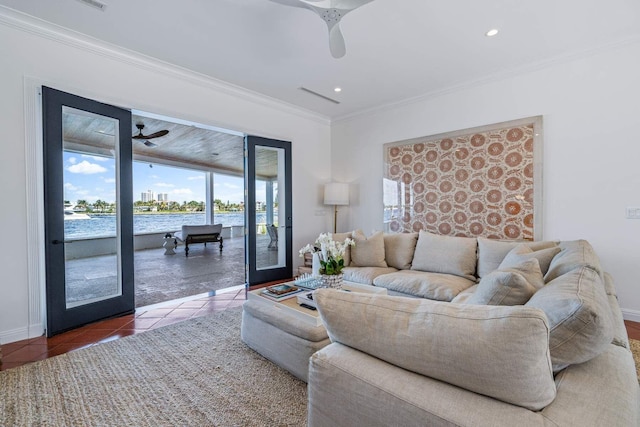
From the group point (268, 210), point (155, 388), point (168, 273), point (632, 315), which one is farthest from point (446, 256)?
point (168, 273)

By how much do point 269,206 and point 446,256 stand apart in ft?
9.22

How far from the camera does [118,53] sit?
10.2 feet

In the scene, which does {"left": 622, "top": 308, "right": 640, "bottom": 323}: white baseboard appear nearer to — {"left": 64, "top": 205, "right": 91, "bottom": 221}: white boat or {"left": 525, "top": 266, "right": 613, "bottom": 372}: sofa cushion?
{"left": 525, "top": 266, "right": 613, "bottom": 372}: sofa cushion

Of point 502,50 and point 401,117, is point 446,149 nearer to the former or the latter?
point 401,117

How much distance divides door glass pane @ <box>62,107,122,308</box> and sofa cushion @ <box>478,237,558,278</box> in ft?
13.2

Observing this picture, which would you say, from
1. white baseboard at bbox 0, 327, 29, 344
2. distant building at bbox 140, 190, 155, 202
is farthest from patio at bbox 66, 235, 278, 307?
distant building at bbox 140, 190, 155, 202

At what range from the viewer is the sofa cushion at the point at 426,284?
109 inches

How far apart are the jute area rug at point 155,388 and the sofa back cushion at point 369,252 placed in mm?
1861

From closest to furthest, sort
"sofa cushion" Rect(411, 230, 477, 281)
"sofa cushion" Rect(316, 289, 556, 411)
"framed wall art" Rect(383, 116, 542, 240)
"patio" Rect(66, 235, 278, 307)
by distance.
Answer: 1. "sofa cushion" Rect(316, 289, 556, 411)
2. "patio" Rect(66, 235, 278, 307)
3. "sofa cushion" Rect(411, 230, 477, 281)
4. "framed wall art" Rect(383, 116, 542, 240)

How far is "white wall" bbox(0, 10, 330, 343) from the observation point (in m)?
2.55

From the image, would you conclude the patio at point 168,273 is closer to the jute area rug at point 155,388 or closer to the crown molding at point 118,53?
the jute area rug at point 155,388

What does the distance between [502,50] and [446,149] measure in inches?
52.1

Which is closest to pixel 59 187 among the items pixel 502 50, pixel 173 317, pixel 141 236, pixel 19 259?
pixel 19 259

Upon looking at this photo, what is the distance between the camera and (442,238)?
11.3 feet
